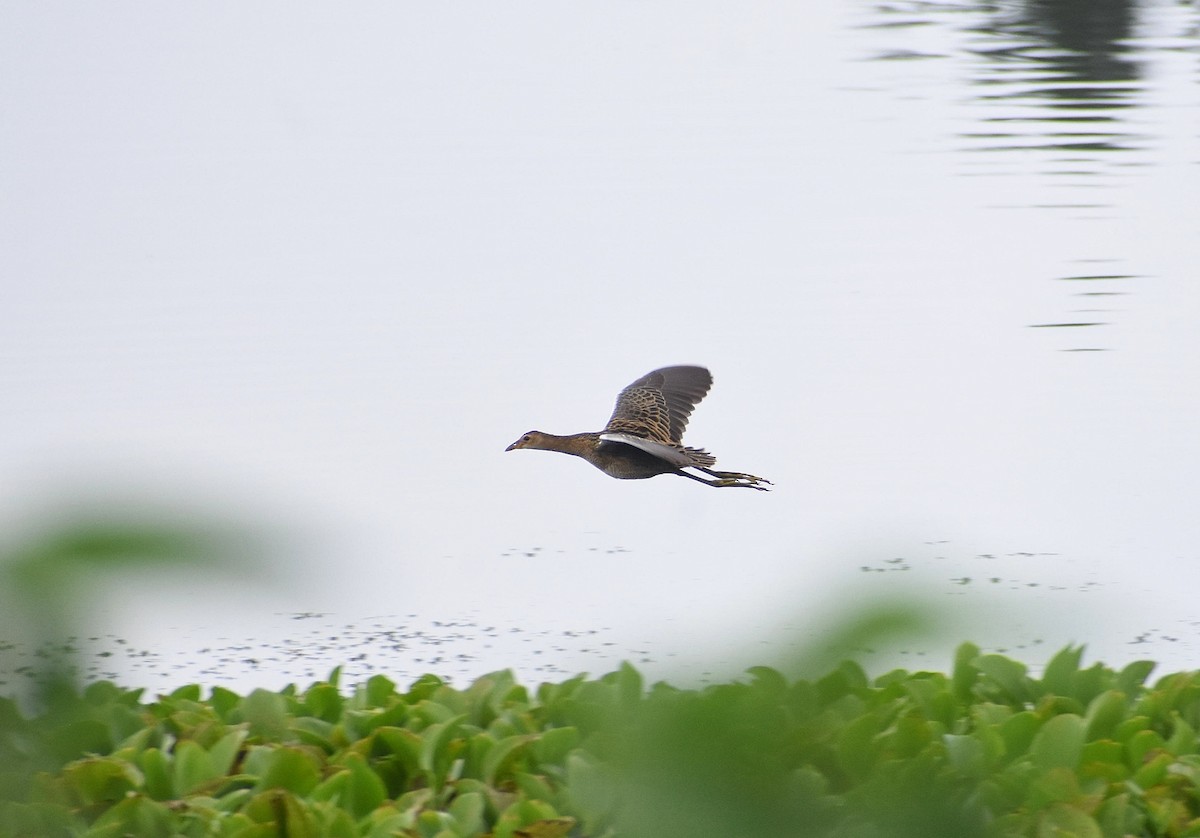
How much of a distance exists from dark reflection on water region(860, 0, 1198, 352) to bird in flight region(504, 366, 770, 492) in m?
3.17

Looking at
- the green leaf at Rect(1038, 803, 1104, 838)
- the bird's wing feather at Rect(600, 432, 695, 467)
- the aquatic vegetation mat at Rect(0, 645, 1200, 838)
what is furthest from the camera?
the bird's wing feather at Rect(600, 432, 695, 467)

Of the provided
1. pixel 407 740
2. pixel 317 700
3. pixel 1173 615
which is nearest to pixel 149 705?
pixel 317 700

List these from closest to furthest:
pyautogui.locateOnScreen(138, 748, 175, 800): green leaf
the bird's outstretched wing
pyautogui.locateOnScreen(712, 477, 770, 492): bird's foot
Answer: pyautogui.locateOnScreen(138, 748, 175, 800): green leaf → pyautogui.locateOnScreen(712, 477, 770, 492): bird's foot → the bird's outstretched wing

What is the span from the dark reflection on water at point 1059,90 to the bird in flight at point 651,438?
317cm

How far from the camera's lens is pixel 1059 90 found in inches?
650

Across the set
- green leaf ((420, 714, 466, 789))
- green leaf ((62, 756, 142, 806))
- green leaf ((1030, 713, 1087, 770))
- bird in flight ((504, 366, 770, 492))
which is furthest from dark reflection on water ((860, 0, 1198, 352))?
green leaf ((62, 756, 142, 806))

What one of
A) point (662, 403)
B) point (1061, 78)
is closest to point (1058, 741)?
point (662, 403)

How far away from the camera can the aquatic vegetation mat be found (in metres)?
0.77

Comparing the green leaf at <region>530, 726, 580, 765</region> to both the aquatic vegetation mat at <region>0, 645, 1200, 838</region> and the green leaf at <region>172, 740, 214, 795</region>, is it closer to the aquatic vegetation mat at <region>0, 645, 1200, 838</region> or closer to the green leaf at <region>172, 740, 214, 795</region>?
the aquatic vegetation mat at <region>0, 645, 1200, 838</region>

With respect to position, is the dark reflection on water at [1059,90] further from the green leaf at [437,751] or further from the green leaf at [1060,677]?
the green leaf at [437,751]

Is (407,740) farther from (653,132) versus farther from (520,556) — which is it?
(653,132)

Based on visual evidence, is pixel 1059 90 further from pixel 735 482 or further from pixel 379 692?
pixel 379 692

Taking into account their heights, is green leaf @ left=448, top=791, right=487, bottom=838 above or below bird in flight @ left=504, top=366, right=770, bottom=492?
below

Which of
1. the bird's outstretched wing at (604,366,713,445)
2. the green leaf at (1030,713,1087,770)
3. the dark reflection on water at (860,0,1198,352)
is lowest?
the green leaf at (1030,713,1087,770)
